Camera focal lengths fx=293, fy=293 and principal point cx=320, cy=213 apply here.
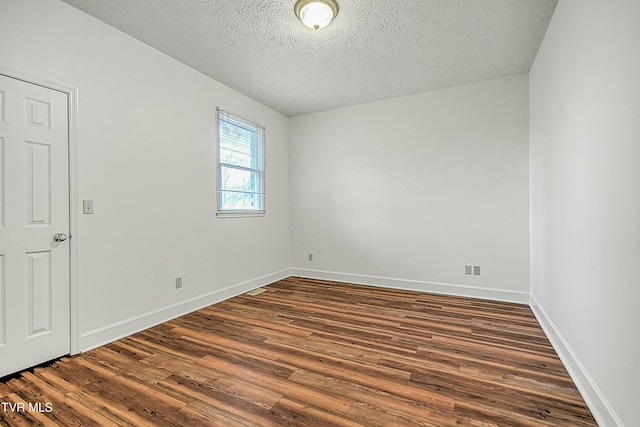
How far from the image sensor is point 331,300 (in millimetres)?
3621

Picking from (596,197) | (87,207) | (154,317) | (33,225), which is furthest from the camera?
(154,317)

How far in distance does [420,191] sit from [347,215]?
1.12 metres

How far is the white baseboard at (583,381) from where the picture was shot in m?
1.41

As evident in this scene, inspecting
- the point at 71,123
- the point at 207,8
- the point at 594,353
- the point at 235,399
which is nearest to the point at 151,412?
the point at 235,399

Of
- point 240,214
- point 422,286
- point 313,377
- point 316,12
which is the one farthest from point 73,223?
point 422,286

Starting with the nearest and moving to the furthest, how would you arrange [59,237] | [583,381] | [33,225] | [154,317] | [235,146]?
[583,381], [33,225], [59,237], [154,317], [235,146]

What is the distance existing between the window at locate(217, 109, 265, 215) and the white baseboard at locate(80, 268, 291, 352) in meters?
Result: 1.00

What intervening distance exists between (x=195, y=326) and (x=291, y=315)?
3.09ft

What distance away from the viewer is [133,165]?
2678mm

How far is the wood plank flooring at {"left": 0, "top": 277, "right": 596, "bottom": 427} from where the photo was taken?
1558 mm

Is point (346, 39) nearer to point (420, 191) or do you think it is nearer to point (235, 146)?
point (235, 146)

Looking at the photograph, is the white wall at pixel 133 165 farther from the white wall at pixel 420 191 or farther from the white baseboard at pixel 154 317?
the white wall at pixel 420 191

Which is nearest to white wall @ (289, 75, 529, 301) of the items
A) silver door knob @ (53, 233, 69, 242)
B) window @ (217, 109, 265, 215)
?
Result: window @ (217, 109, 265, 215)

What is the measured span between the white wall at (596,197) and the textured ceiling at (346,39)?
0.49 metres
